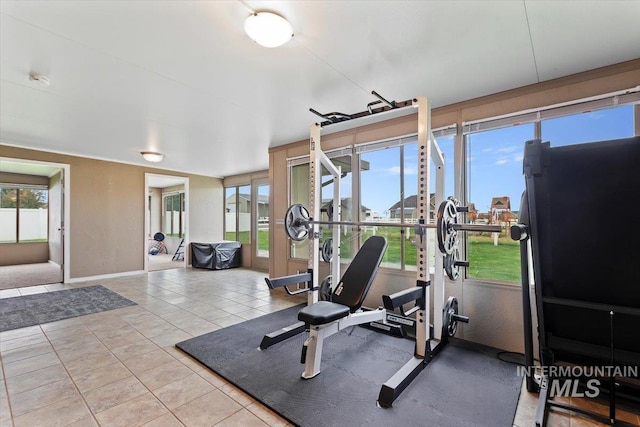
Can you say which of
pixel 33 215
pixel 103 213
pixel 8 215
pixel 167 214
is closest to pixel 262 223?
pixel 103 213

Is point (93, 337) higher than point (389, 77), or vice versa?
point (389, 77)

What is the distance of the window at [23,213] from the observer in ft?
25.7

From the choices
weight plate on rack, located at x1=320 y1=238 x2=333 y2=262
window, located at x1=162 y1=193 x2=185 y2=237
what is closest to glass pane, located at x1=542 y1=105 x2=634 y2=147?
weight plate on rack, located at x1=320 y1=238 x2=333 y2=262

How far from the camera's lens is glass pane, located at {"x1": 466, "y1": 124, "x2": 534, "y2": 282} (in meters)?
2.82

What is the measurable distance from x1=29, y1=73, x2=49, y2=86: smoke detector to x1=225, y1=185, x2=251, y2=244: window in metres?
5.15

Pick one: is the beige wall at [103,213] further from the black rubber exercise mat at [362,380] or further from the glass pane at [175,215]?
the black rubber exercise mat at [362,380]

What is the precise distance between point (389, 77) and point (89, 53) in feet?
7.90

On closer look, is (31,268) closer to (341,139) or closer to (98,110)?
(98,110)

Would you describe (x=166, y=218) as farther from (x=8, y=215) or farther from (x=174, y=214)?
(x=8, y=215)

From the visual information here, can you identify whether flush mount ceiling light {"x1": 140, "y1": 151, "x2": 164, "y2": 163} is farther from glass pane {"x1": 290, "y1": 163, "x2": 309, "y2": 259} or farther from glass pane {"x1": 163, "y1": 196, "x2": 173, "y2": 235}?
glass pane {"x1": 163, "y1": 196, "x2": 173, "y2": 235}

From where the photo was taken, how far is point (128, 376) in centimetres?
225

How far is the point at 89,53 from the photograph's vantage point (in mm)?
2219

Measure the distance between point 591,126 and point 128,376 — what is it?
14.1 feet

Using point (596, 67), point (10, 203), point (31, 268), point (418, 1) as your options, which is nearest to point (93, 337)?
point (418, 1)
